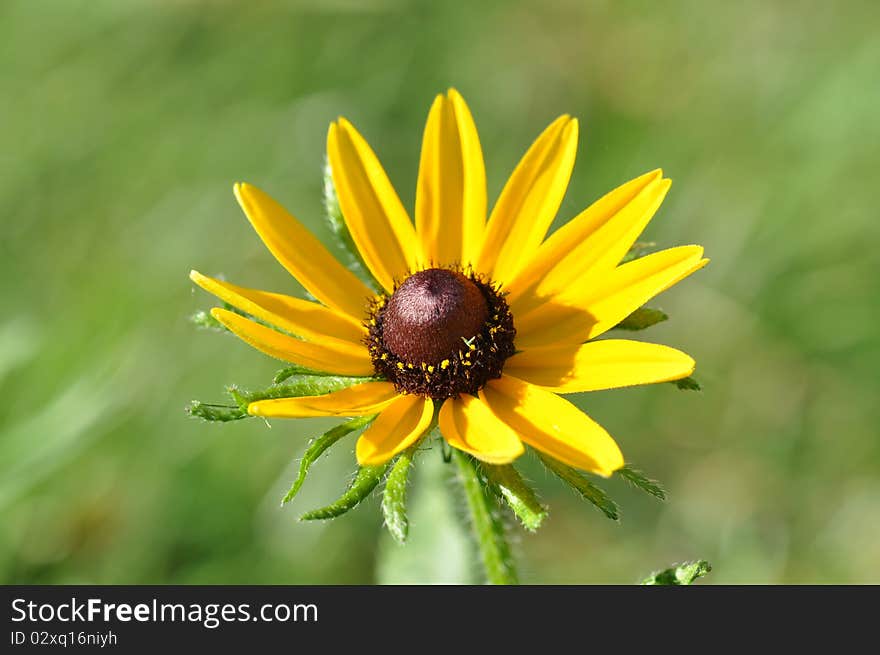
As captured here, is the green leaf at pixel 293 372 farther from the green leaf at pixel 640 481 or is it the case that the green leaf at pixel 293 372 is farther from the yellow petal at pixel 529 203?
the green leaf at pixel 640 481

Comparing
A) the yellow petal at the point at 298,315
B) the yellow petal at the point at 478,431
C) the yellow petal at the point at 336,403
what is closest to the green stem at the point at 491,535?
the yellow petal at the point at 478,431

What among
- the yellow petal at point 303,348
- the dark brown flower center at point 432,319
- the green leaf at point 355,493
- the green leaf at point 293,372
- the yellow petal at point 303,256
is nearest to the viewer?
the green leaf at point 355,493

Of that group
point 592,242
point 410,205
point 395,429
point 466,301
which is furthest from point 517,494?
point 410,205

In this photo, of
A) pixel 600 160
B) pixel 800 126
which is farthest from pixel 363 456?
pixel 800 126

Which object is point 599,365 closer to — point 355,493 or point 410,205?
point 355,493

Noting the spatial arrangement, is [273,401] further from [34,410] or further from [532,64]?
[532,64]

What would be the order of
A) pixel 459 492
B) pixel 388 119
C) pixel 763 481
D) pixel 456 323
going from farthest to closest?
pixel 388 119 → pixel 763 481 → pixel 459 492 → pixel 456 323

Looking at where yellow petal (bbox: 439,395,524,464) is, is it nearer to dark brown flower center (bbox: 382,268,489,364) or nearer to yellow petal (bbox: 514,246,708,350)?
dark brown flower center (bbox: 382,268,489,364)
